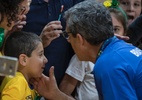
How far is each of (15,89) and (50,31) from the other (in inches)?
17.8

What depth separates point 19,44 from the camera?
69.2 inches

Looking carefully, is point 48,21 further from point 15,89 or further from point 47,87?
point 15,89

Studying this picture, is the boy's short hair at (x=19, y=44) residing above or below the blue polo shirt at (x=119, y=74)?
below

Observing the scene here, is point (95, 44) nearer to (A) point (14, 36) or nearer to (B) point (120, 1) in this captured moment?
(A) point (14, 36)

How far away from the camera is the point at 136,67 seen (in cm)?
123

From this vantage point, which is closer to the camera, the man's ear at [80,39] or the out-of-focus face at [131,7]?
the man's ear at [80,39]

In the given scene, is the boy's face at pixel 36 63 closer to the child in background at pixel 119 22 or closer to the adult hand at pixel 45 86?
the adult hand at pixel 45 86

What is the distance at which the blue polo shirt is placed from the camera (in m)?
1.18

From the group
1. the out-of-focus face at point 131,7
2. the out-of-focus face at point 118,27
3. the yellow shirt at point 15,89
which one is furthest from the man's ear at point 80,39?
the out-of-focus face at point 131,7

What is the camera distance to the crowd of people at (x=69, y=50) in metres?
1.22

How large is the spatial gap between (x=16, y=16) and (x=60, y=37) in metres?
0.60

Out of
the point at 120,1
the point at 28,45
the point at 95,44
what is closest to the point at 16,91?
the point at 28,45

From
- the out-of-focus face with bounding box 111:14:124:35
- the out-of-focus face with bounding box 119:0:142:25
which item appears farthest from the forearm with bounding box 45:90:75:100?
the out-of-focus face with bounding box 119:0:142:25

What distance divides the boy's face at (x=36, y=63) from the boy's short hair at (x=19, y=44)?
0.03 meters
